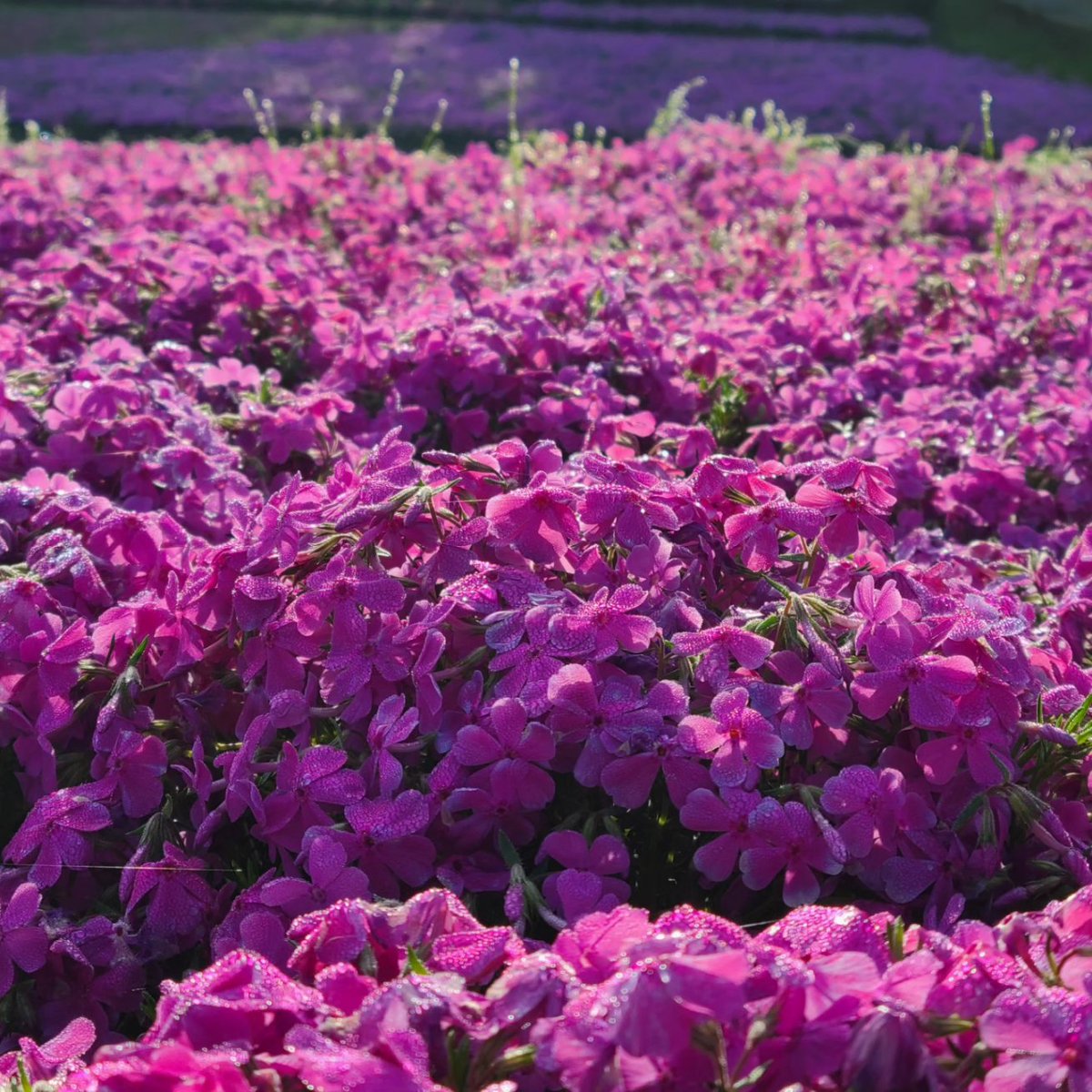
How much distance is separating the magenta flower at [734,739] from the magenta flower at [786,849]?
0.14 ft

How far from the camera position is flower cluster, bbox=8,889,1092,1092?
78 centimetres

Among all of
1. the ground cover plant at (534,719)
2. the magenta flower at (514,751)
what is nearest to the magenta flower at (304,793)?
the ground cover plant at (534,719)

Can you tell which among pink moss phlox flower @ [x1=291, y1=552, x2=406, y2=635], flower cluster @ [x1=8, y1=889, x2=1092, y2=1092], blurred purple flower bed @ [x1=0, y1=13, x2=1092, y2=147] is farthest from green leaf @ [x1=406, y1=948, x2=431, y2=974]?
blurred purple flower bed @ [x1=0, y1=13, x2=1092, y2=147]

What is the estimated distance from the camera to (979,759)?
127cm

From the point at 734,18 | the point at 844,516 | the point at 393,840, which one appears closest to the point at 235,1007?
the point at 393,840

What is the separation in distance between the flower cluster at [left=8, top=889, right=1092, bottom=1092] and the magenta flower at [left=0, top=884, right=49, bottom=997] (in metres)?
0.29

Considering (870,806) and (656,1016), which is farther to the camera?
(870,806)

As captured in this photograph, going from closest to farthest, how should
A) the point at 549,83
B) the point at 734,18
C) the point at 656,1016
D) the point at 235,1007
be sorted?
the point at 656,1016 → the point at 235,1007 → the point at 549,83 → the point at 734,18

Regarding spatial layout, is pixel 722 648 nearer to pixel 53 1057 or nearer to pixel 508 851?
pixel 508 851

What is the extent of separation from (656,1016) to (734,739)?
1.73ft

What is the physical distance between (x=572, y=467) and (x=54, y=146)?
562 cm

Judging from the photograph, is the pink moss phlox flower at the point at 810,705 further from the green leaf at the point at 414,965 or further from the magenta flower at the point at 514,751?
the green leaf at the point at 414,965

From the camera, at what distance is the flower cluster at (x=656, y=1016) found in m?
0.78

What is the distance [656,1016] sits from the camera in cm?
74
